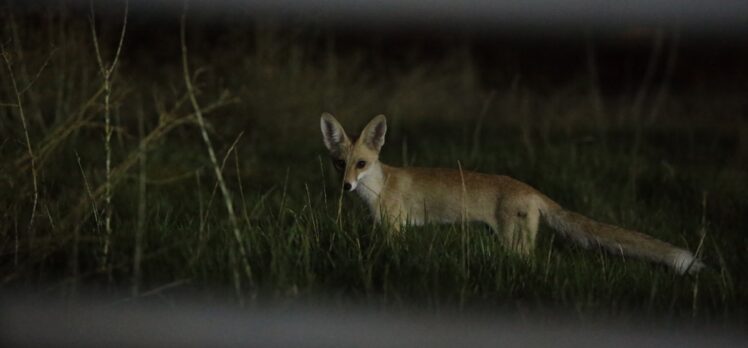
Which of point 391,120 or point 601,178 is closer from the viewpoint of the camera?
point 601,178

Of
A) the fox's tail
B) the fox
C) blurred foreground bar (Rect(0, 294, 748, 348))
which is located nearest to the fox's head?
the fox

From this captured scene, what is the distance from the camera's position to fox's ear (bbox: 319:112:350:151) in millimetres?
2959

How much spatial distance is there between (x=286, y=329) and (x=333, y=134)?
1360mm

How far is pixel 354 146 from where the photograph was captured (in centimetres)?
302

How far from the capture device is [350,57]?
5.85 meters

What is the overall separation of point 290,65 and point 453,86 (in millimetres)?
1717

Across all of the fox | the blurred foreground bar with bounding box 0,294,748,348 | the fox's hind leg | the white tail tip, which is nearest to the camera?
the blurred foreground bar with bounding box 0,294,748,348

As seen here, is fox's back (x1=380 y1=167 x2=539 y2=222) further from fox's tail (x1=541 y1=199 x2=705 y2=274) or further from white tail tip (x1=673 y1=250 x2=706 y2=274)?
white tail tip (x1=673 y1=250 x2=706 y2=274)

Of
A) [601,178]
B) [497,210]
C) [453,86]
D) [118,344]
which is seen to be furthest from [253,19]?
[118,344]

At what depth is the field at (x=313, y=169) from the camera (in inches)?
85.0

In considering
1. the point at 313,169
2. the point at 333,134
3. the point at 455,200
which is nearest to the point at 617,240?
the point at 455,200

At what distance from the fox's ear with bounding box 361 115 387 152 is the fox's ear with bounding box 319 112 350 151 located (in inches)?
2.9

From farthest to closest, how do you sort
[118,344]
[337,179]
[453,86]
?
[453,86]
[337,179]
[118,344]

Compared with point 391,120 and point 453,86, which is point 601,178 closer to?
point 391,120
